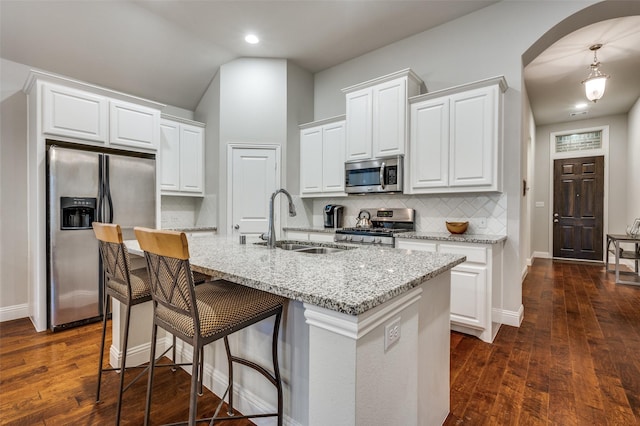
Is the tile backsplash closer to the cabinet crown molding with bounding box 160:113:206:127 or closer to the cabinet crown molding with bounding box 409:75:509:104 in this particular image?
the cabinet crown molding with bounding box 409:75:509:104

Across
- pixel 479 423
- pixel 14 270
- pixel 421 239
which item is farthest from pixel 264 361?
pixel 14 270

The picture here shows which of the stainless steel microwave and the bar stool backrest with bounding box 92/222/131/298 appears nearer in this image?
the bar stool backrest with bounding box 92/222/131/298

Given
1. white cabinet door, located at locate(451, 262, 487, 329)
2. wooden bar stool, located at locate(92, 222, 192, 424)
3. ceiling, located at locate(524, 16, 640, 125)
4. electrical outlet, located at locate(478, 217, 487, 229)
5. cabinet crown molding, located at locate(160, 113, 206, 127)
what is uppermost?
ceiling, located at locate(524, 16, 640, 125)

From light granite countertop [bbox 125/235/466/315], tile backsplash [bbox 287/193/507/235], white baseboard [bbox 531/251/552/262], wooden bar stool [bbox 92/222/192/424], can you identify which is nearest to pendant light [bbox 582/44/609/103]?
tile backsplash [bbox 287/193/507/235]

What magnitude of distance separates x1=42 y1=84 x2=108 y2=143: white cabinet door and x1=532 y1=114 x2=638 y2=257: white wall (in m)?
8.27

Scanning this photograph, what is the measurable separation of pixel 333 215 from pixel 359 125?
129cm

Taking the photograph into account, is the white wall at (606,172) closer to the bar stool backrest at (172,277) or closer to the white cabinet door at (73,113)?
the bar stool backrest at (172,277)

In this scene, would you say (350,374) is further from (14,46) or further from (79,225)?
(14,46)

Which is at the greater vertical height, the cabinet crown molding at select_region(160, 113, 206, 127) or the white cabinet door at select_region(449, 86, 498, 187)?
the cabinet crown molding at select_region(160, 113, 206, 127)

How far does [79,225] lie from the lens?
Answer: 310cm

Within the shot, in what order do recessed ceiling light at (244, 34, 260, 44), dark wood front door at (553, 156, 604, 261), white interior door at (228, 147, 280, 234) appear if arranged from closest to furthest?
recessed ceiling light at (244, 34, 260, 44), white interior door at (228, 147, 280, 234), dark wood front door at (553, 156, 604, 261)

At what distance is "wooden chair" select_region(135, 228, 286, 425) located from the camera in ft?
3.67

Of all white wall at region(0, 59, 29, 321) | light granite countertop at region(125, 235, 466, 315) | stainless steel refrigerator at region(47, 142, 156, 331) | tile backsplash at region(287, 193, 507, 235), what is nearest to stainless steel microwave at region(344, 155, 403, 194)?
tile backsplash at region(287, 193, 507, 235)

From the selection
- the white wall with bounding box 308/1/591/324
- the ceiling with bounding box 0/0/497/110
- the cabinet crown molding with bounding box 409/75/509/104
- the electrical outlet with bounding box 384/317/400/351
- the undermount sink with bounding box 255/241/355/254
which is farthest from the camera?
the ceiling with bounding box 0/0/497/110
